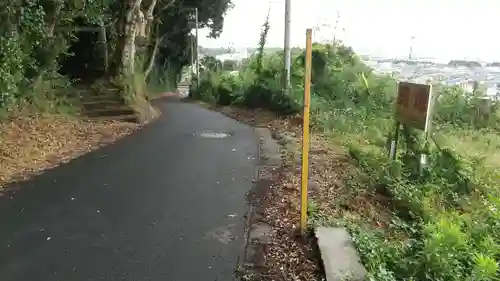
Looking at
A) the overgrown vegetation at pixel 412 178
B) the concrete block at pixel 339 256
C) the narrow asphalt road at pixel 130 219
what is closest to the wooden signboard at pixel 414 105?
the overgrown vegetation at pixel 412 178

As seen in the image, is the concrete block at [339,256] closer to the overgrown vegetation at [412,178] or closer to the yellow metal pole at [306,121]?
the overgrown vegetation at [412,178]

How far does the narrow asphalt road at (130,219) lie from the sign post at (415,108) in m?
2.63

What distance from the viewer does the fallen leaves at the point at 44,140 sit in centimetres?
835

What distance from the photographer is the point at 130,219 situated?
5.85 m

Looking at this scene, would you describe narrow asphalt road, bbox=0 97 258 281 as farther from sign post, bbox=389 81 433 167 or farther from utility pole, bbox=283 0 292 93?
utility pole, bbox=283 0 292 93

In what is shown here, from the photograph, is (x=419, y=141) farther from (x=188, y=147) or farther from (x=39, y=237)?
(x=39, y=237)

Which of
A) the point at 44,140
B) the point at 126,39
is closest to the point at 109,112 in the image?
the point at 126,39

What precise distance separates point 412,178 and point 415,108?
110 centimetres

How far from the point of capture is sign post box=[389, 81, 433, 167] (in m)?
6.67

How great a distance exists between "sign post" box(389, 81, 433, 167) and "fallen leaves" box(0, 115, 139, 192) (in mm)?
6072

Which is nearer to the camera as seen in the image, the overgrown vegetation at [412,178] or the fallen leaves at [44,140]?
the overgrown vegetation at [412,178]

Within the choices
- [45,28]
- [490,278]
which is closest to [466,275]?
[490,278]

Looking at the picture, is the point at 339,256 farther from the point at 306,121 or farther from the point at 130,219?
the point at 130,219

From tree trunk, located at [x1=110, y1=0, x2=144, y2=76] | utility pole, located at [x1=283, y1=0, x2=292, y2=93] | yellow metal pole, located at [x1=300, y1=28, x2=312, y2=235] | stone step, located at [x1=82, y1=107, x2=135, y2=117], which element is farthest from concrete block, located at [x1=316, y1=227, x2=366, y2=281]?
tree trunk, located at [x1=110, y1=0, x2=144, y2=76]
